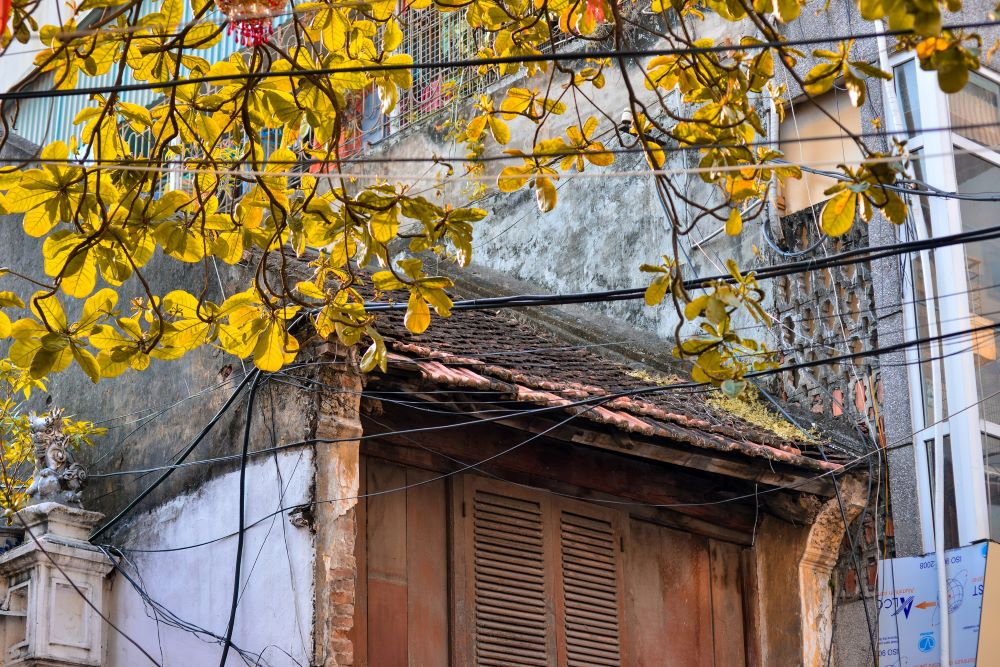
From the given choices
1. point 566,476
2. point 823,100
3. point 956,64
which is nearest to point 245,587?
point 566,476

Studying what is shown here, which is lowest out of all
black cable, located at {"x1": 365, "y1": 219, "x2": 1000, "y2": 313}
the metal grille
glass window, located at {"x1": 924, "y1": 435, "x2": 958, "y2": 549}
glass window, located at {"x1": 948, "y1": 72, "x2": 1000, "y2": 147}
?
glass window, located at {"x1": 924, "y1": 435, "x2": 958, "y2": 549}

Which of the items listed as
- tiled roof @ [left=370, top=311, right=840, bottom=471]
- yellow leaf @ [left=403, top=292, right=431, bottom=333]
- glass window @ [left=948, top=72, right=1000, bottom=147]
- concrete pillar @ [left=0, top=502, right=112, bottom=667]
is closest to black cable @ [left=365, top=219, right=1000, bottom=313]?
yellow leaf @ [left=403, top=292, right=431, bottom=333]

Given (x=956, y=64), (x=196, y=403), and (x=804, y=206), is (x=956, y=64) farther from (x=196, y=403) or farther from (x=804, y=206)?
(x=804, y=206)

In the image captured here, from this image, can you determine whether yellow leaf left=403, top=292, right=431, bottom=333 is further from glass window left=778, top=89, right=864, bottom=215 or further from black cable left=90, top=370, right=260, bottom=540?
glass window left=778, top=89, right=864, bottom=215

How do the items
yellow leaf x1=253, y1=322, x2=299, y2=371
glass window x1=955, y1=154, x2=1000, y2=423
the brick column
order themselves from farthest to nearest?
glass window x1=955, y1=154, x2=1000, y2=423 → the brick column → yellow leaf x1=253, y1=322, x2=299, y2=371

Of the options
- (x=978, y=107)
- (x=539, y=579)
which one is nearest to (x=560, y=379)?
(x=539, y=579)

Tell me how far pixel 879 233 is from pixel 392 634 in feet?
14.2

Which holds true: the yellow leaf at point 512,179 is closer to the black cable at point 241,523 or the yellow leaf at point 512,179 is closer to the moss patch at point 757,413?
the black cable at point 241,523

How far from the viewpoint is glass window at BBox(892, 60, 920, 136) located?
30.3 feet

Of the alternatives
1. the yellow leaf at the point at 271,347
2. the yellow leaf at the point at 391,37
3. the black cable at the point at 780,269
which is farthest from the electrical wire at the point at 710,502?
the yellow leaf at the point at 391,37

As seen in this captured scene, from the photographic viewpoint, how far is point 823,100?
10180 mm

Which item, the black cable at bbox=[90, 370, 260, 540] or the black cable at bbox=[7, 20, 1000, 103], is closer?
the black cable at bbox=[7, 20, 1000, 103]

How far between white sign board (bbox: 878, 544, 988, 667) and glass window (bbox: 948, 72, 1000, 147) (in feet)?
9.31

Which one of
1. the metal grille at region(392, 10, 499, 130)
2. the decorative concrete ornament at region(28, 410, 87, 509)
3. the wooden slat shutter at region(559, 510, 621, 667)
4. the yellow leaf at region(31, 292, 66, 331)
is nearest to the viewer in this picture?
the yellow leaf at region(31, 292, 66, 331)
